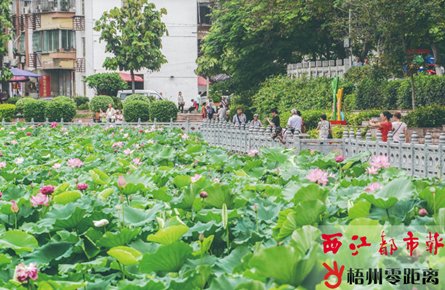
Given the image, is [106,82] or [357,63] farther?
[106,82]

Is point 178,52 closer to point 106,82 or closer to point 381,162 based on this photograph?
point 106,82

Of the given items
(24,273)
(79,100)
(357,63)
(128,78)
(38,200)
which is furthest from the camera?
(128,78)

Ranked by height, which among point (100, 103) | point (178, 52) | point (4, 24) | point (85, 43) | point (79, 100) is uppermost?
point (85, 43)

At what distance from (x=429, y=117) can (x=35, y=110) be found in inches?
687

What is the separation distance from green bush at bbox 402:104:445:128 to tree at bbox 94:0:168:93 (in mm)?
21929

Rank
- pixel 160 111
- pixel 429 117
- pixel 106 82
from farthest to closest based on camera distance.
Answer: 1. pixel 106 82
2. pixel 160 111
3. pixel 429 117

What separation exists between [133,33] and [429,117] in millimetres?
22743

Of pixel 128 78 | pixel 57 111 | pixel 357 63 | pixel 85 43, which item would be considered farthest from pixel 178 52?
pixel 357 63

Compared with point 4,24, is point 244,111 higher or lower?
lower

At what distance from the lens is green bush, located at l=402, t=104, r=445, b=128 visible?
586 inches

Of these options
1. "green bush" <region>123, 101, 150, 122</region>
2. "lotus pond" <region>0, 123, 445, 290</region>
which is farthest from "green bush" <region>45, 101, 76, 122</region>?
"lotus pond" <region>0, 123, 445, 290</region>

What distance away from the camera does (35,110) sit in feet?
81.4

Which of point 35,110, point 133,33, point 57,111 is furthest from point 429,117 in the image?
point 133,33

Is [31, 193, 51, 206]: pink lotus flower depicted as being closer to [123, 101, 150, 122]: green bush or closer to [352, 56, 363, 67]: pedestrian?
[352, 56, 363, 67]: pedestrian
